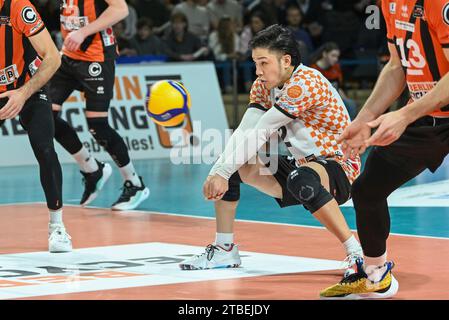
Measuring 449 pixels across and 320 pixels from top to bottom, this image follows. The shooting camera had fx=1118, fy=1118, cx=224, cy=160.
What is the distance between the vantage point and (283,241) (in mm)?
8492

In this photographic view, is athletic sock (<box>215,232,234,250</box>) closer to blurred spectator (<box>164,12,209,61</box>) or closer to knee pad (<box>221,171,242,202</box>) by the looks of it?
knee pad (<box>221,171,242,202</box>)

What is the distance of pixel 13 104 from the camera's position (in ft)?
25.1

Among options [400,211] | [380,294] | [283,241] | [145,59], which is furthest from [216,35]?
[380,294]

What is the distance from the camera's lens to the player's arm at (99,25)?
10.3m

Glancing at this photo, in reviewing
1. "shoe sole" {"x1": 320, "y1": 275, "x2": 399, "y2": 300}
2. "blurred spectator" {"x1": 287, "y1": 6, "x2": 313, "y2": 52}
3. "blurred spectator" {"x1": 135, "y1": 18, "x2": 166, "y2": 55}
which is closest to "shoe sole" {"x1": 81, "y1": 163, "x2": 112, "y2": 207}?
"shoe sole" {"x1": 320, "y1": 275, "x2": 399, "y2": 300}

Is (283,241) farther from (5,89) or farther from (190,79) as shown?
(190,79)

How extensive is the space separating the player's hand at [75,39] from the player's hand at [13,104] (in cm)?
263

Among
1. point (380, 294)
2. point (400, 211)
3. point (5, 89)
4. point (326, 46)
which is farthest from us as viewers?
point (326, 46)

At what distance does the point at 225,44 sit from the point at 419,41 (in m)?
13.0

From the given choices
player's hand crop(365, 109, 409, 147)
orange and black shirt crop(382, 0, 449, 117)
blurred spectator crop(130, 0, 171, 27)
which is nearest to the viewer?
player's hand crop(365, 109, 409, 147)

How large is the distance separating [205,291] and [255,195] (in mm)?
5371

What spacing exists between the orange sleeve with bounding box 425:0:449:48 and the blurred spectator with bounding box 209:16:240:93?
41.7 feet

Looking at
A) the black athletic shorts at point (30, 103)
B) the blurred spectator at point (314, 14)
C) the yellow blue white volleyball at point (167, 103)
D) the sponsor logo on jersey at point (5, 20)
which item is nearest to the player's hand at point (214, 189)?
the black athletic shorts at point (30, 103)

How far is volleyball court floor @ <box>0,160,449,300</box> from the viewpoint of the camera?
6.48m
